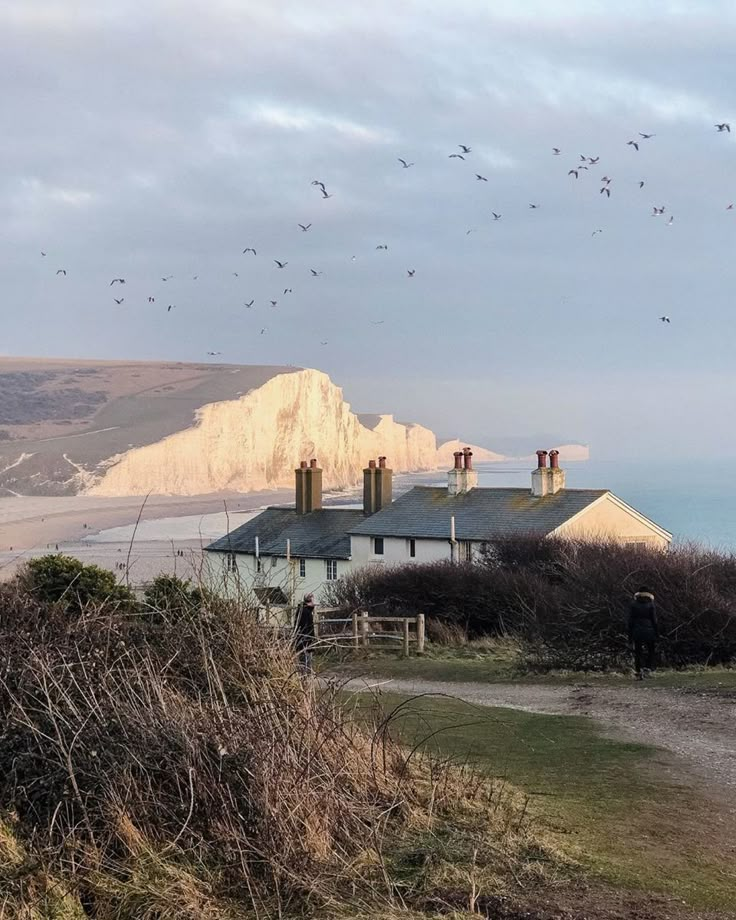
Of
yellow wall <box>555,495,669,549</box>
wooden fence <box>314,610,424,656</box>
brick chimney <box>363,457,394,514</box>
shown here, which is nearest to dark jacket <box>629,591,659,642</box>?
wooden fence <box>314,610,424,656</box>

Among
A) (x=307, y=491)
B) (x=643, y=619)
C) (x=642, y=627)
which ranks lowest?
(x=642, y=627)

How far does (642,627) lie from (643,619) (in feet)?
0.55

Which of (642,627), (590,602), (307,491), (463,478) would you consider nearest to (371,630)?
(590,602)

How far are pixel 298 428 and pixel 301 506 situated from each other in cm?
10299

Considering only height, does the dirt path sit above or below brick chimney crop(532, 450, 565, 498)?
below

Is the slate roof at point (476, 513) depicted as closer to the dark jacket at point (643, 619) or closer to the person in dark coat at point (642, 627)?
the person in dark coat at point (642, 627)

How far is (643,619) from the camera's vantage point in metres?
17.4

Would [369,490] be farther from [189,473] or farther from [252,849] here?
[189,473]

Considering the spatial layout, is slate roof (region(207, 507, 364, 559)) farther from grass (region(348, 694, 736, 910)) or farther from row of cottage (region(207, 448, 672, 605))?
grass (region(348, 694, 736, 910))

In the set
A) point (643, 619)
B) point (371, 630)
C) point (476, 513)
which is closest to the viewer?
point (643, 619)

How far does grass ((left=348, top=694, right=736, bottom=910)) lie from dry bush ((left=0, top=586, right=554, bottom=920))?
1.86 ft

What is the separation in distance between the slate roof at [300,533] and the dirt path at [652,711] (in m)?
23.9

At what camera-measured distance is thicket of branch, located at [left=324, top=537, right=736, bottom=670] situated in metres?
19.4

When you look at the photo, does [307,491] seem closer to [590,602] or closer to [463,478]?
[463,478]
